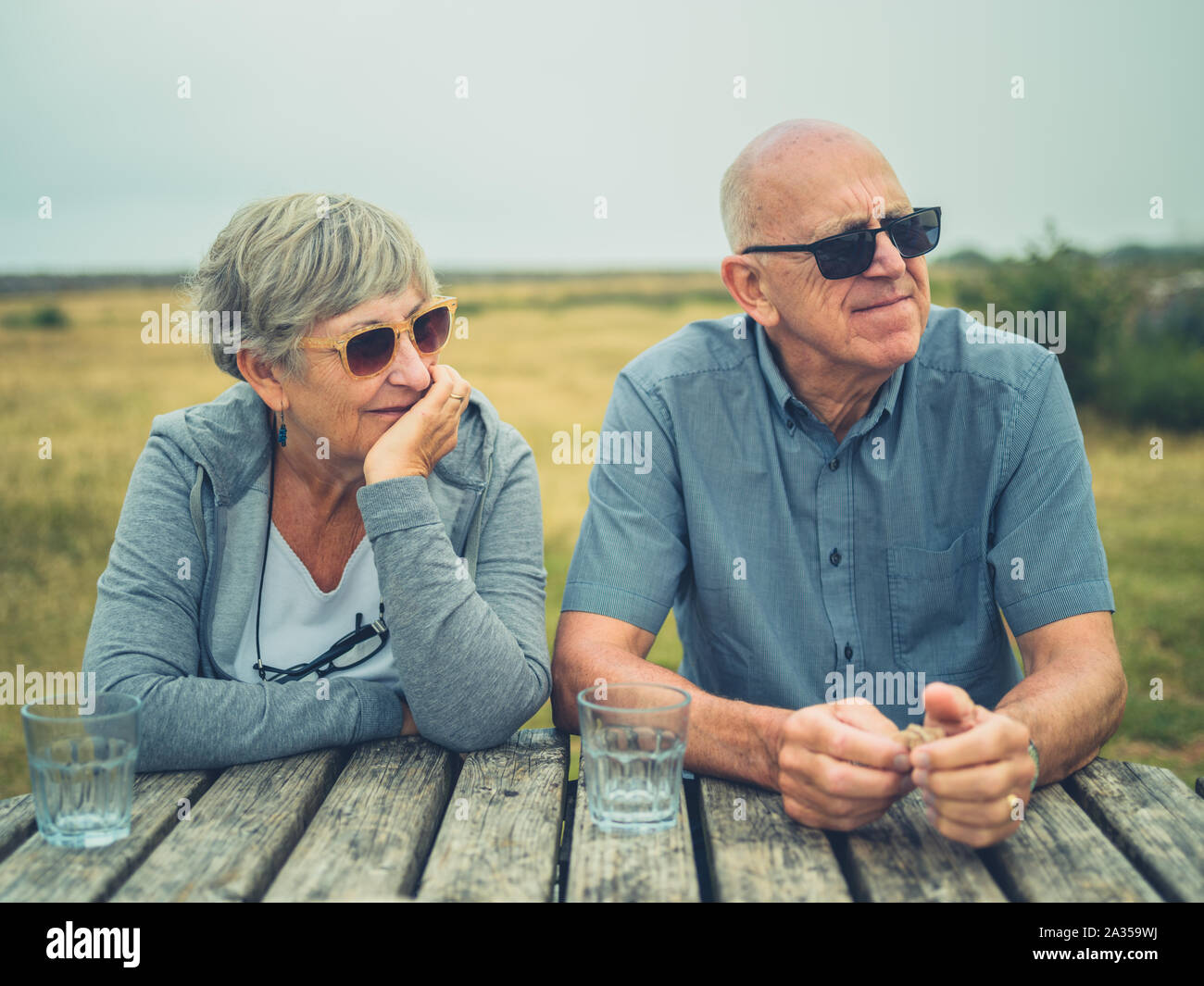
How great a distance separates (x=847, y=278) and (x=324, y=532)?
149 centimetres

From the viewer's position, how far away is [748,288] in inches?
114

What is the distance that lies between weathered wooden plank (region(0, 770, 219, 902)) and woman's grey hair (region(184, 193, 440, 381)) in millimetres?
1090

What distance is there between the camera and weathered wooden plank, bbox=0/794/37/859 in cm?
181

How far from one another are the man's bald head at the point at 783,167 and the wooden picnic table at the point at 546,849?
151 cm

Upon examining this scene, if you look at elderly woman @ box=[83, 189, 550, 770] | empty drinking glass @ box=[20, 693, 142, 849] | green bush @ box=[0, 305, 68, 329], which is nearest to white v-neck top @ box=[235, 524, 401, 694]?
elderly woman @ box=[83, 189, 550, 770]

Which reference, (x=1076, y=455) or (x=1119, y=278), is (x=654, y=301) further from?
(x=1076, y=455)

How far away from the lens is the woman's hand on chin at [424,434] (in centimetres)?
241

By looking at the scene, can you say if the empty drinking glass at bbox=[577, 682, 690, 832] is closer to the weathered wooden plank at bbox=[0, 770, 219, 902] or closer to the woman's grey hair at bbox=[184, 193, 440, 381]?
the weathered wooden plank at bbox=[0, 770, 219, 902]

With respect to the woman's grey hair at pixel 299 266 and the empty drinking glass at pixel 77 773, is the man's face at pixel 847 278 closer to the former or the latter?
the woman's grey hair at pixel 299 266
